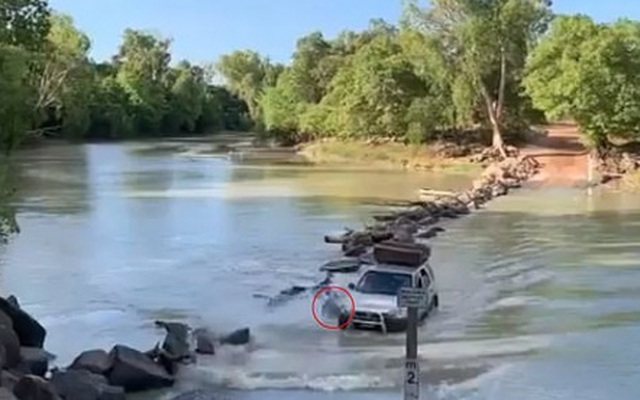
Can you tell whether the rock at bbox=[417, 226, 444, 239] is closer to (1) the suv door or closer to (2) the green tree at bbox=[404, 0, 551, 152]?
(1) the suv door

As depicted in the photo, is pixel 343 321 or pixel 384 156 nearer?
pixel 343 321

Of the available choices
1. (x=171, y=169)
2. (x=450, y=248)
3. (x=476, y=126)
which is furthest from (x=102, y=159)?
(x=450, y=248)

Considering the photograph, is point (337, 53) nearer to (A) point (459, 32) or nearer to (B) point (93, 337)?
(A) point (459, 32)

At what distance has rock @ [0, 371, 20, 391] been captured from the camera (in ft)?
43.9

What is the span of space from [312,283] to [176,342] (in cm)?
901

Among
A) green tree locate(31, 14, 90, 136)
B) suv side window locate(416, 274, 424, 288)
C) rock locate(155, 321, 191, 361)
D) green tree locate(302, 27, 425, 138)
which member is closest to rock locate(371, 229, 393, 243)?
suv side window locate(416, 274, 424, 288)

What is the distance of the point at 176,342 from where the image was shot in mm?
18469

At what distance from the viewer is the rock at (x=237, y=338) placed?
65.1ft

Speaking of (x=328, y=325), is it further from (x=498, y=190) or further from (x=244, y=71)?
(x=244, y=71)

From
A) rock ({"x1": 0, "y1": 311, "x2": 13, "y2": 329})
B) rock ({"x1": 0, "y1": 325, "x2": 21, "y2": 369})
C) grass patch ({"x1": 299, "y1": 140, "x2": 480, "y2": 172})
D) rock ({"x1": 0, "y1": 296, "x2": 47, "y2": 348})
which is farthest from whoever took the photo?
grass patch ({"x1": 299, "y1": 140, "x2": 480, "y2": 172})

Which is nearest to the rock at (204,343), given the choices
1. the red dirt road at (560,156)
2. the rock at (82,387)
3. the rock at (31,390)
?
the rock at (82,387)

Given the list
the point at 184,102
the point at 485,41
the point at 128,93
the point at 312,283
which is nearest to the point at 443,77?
the point at 485,41

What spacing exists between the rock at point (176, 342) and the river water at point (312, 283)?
1.42ft

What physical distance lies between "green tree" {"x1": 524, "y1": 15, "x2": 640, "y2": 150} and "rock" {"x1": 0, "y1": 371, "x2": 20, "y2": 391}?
5010 centimetres
